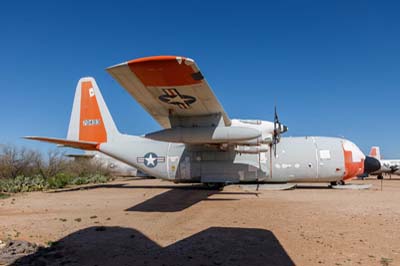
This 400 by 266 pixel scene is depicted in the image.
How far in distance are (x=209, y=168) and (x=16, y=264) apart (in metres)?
10.9

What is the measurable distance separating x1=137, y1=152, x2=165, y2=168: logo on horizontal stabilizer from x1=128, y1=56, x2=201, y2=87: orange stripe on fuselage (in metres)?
7.80

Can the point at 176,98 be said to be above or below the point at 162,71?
below

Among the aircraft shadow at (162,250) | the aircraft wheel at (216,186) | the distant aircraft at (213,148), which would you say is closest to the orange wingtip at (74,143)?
the distant aircraft at (213,148)

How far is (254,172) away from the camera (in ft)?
46.8

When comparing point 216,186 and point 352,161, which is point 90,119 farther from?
point 352,161

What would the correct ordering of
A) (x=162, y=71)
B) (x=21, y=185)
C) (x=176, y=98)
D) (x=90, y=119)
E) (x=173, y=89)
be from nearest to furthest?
(x=162, y=71) < (x=173, y=89) < (x=176, y=98) < (x=90, y=119) < (x=21, y=185)

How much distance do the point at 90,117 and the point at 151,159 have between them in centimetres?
426

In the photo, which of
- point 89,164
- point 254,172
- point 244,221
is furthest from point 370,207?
point 89,164

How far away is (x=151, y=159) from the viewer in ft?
50.1

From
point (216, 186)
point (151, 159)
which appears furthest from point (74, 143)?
point (216, 186)

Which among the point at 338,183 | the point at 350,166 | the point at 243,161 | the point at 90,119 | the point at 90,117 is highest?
the point at 90,117

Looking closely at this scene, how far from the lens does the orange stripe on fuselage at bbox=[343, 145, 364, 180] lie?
584 inches

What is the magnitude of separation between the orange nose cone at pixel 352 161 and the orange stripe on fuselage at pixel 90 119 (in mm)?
13008

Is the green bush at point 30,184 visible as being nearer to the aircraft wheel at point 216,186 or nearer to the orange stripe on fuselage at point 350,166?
the aircraft wheel at point 216,186
